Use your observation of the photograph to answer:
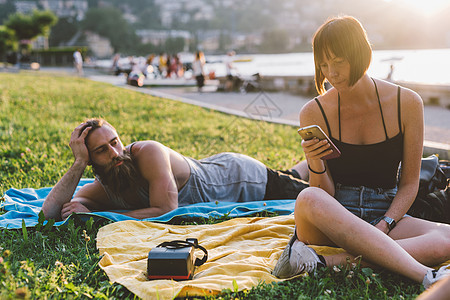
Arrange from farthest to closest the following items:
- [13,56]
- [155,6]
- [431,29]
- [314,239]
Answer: [155,6] < [431,29] < [13,56] < [314,239]

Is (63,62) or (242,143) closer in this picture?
(242,143)

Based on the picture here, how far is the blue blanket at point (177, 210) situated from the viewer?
3535 millimetres

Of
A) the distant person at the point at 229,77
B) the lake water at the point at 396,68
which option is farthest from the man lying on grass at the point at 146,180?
the distant person at the point at 229,77

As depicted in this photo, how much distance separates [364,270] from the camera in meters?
2.49

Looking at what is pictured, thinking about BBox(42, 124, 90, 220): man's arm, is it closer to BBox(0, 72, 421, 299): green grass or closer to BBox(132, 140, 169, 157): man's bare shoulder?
BBox(0, 72, 421, 299): green grass

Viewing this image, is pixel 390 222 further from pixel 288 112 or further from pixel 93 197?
pixel 288 112

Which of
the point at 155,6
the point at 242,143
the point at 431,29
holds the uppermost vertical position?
the point at 155,6

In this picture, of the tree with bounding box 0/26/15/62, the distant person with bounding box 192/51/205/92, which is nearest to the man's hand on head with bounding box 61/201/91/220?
the distant person with bounding box 192/51/205/92

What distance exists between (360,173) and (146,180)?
5.57 ft

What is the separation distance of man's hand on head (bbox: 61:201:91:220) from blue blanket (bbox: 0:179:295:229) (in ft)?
0.31

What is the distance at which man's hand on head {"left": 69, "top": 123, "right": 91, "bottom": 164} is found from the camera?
345 centimetres

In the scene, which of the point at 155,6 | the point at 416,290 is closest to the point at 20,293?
the point at 416,290

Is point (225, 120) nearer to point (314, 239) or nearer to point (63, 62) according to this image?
point (314, 239)

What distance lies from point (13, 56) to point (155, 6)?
132m
